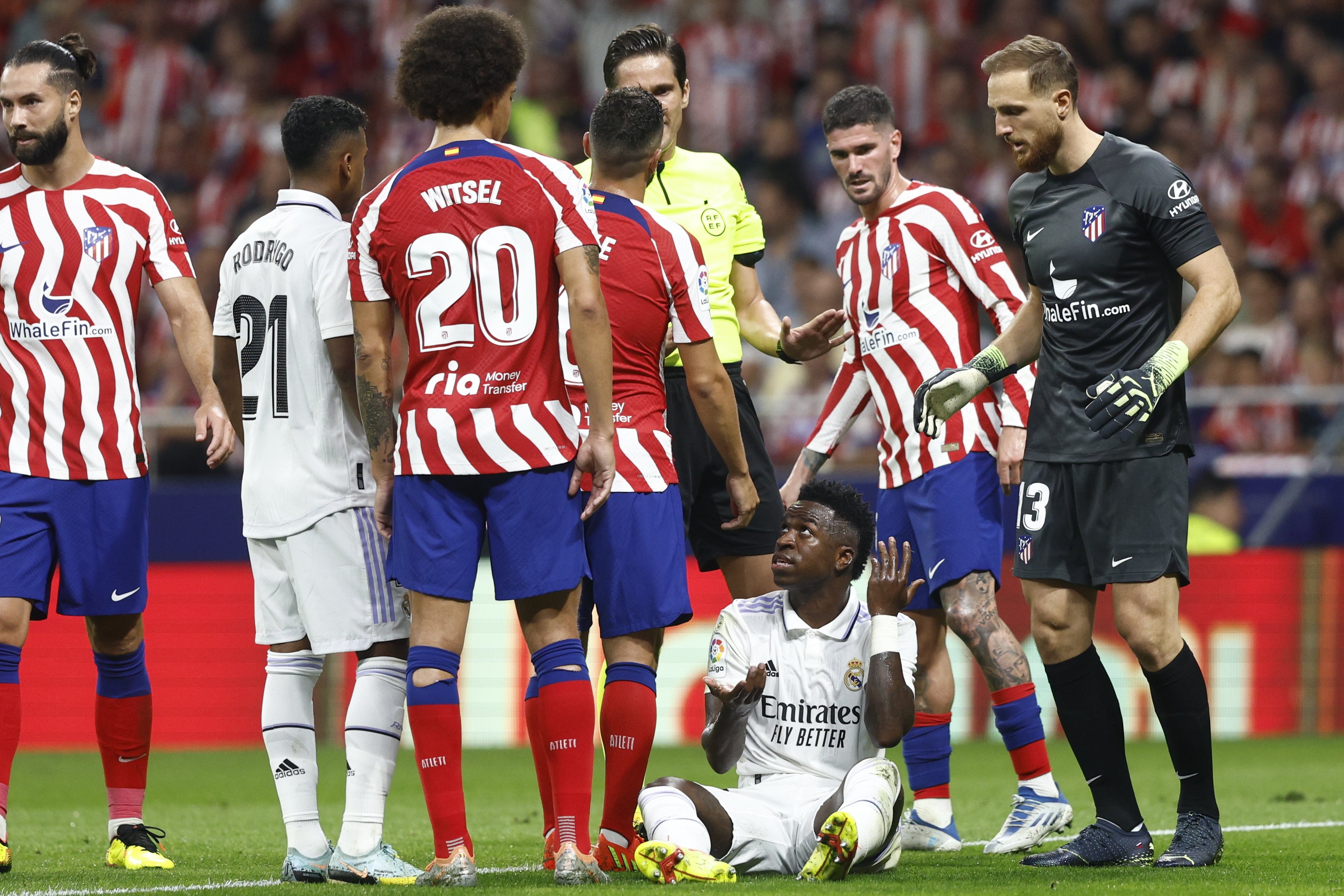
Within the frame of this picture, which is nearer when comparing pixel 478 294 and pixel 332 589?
pixel 478 294

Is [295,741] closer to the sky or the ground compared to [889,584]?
closer to the ground

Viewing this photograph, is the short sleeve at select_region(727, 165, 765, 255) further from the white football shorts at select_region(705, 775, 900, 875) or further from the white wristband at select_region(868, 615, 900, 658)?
the white football shorts at select_region(705, 775, 900, 875)

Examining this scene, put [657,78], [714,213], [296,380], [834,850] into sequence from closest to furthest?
[834,850]
[296,380]
[657,78]
[714,213]

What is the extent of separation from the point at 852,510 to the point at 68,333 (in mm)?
2631

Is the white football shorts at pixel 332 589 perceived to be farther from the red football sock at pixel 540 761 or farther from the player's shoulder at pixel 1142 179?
the player's shoulder at pixel 1142 179

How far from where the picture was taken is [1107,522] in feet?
16.6

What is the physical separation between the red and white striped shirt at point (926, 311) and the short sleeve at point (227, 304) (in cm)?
231

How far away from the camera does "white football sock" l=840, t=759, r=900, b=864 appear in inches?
183

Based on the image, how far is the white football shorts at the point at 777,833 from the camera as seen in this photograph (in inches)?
193

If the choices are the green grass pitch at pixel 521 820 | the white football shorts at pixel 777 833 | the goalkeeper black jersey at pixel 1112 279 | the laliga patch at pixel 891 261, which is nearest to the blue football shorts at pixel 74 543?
the green grass pitch at pixel 521 820

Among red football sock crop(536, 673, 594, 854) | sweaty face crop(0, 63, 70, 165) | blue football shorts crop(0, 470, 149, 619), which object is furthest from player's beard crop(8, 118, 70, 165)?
red football sock crop(536, 673, 594, 854)

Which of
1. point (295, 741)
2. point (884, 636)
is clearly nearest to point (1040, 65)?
point (884, 636)

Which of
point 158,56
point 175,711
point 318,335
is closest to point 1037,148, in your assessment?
point 318,335

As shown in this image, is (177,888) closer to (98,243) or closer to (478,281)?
(478,281)
